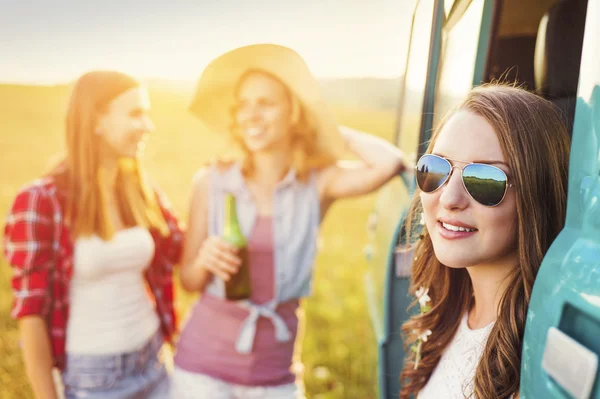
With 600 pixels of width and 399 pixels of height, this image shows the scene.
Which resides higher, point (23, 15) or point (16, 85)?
point (23, 15)

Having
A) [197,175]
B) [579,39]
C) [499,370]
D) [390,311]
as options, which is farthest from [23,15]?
[499,370]

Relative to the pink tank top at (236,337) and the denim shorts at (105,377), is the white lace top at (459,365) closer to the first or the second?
the pink tank top at (236,337)

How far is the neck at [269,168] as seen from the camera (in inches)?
98.0

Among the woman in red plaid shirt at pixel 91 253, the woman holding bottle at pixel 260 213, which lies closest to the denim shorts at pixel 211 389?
the woman holding bottle at pixel 260 213

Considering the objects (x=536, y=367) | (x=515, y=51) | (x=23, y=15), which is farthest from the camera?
(x=23, y=15)

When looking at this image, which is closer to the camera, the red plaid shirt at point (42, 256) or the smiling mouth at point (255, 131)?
the red plaid shirt at point (42, 256)

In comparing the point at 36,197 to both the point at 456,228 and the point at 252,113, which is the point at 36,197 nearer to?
the point at 252,113

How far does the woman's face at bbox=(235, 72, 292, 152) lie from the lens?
2371mm

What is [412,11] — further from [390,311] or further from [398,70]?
[390,311]

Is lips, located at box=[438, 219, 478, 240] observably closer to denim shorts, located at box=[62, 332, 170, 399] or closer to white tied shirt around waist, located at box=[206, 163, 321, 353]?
white tied shirt around waist, located at box=[206, 163, 321, 353]

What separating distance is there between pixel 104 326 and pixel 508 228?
1597 millimetres

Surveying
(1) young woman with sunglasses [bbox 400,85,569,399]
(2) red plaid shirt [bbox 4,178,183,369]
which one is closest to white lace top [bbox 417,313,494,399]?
(1) young woman with sunglasses [bbox 400,85,569,399]

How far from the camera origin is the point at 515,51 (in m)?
1.76

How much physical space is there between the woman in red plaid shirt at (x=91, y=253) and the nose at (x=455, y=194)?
4.64 feet
